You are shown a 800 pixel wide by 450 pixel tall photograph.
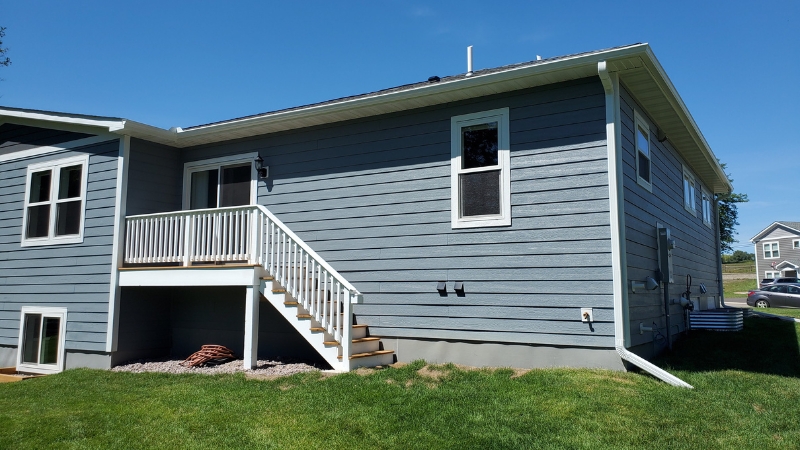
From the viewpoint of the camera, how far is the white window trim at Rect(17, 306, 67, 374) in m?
10.1

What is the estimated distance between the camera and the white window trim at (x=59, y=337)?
10109mm

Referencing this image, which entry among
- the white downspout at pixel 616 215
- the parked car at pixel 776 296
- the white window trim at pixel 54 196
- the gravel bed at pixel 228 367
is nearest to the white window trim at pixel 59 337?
the white window trim at pixel 54 196

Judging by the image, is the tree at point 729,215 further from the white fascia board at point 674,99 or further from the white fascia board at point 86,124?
the white fascia board at point 86,124

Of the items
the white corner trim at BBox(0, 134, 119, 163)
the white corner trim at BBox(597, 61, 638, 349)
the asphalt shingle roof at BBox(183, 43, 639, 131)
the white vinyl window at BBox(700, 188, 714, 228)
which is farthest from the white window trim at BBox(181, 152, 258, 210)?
the white vinyl window at BBox(700, 188, 714, 228)

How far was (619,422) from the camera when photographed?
4809 millimetres

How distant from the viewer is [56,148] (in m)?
10.7

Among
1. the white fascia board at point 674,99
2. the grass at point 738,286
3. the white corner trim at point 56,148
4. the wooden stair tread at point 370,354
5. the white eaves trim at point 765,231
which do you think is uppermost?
the white eaves trim at point 765,231

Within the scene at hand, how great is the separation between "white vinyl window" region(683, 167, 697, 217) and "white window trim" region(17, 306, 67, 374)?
38.0 feet

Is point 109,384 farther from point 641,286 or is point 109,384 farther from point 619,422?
point 641,286

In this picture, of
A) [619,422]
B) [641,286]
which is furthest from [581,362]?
[619,422]

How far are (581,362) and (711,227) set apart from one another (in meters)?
11.0

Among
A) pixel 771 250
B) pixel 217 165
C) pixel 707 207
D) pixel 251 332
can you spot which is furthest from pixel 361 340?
pixel 771 250

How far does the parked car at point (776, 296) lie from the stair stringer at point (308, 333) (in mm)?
24245

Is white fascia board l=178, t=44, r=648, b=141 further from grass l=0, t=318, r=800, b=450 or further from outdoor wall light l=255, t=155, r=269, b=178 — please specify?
grass l=0, t=318, r=800, b=450
